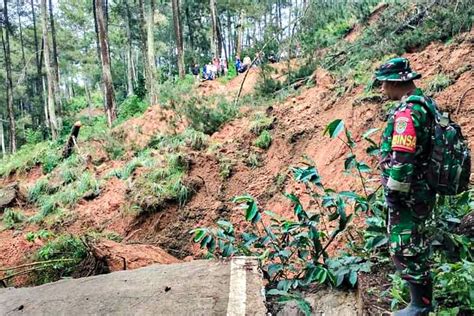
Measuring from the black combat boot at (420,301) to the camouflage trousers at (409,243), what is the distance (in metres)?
0.06

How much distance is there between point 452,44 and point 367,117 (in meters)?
1.96

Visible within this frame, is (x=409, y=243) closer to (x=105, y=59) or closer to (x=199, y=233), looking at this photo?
(x=199, y=233)

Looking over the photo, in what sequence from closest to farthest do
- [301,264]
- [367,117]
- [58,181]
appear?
[301,264], [367,117], [58,181]

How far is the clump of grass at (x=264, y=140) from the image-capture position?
8.98m

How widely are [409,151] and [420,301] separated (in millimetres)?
908

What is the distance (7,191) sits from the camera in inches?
439

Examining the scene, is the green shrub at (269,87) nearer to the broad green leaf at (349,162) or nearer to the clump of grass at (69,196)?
the clump of grass at (69,196)

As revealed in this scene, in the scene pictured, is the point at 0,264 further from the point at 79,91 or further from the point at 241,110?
the point at 79,91

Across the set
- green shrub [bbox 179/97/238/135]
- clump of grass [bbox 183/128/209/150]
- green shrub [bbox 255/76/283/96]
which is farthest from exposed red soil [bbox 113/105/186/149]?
green shrub [bbox 255/76/283/96]

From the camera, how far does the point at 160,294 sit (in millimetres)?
3533

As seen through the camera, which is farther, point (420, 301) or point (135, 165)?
point (135, 165)

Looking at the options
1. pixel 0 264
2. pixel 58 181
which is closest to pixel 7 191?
pixel 58 181

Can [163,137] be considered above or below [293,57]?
below

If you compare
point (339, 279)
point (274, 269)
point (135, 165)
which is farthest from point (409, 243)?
point (135, 165)
